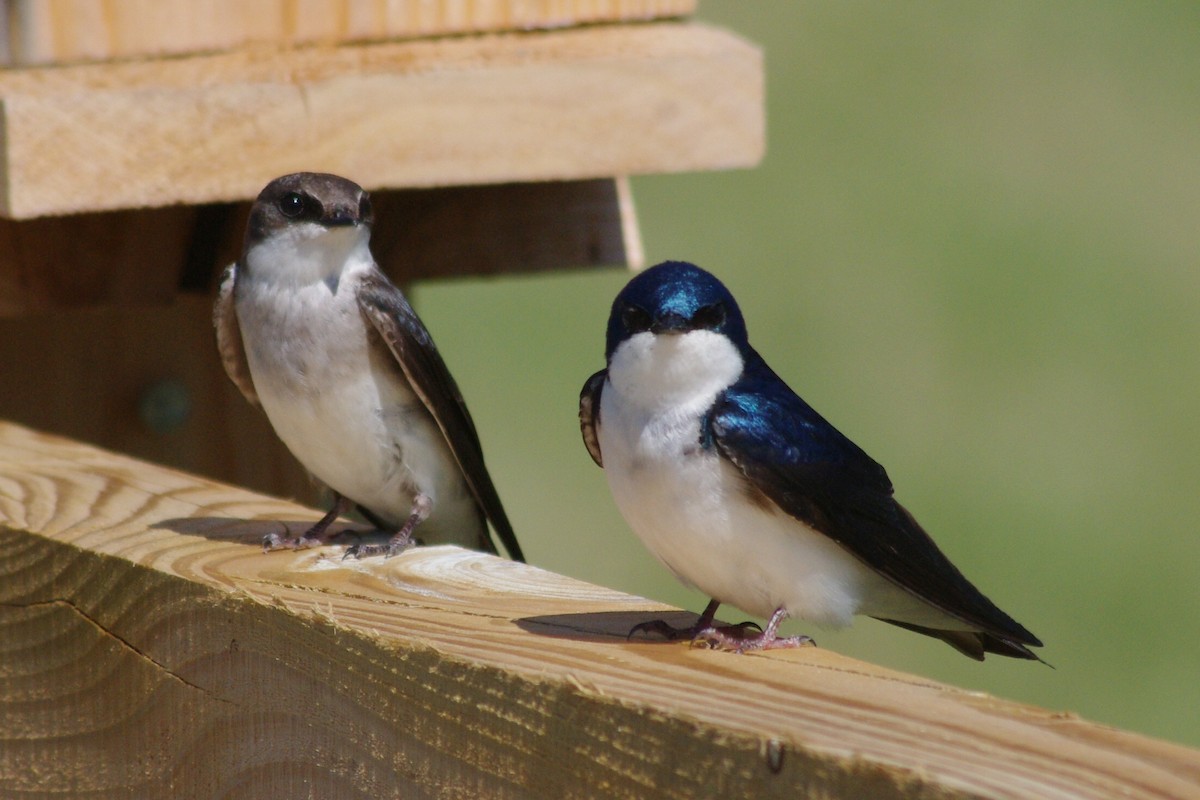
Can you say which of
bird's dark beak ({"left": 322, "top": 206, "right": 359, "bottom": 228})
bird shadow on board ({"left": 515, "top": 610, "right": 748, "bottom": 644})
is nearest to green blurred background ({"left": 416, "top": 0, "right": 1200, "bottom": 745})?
bird's dark beak ({"left": 322, "top": 206, "right": 359, "bottom": 228})

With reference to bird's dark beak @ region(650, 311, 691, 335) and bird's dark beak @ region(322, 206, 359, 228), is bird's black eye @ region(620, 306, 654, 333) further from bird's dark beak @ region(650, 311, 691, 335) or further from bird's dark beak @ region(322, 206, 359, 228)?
bird's dark beak @ region(322, 206, 359, 228)

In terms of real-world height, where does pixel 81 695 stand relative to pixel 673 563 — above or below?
below

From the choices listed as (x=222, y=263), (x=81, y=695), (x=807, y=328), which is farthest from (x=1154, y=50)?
(x=81, y=695)

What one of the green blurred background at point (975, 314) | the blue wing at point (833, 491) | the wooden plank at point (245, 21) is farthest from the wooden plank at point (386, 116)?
the green blurred background at point (975, 314)

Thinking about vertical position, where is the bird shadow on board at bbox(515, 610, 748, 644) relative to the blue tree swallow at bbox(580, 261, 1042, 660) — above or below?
below

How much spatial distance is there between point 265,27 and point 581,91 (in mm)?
613

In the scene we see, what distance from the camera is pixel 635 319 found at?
8.66 ft

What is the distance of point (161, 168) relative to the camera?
3225mm

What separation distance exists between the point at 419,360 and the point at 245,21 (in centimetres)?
74

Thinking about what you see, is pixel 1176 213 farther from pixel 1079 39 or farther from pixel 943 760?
pixel 943 760

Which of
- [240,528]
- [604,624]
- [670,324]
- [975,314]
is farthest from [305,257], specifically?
[975,314]

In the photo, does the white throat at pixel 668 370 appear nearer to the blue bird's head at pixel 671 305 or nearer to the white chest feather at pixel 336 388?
the blue bird's head at pixel 671 305

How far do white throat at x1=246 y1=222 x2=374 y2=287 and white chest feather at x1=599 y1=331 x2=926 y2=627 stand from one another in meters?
0.93

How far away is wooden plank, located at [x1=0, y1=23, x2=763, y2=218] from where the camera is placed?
3145mm
